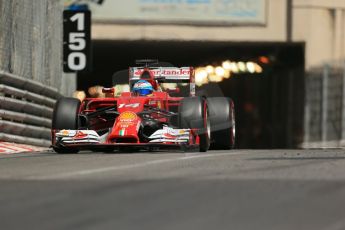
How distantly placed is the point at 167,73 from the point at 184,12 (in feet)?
43.0

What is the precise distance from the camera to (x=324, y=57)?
2875cm

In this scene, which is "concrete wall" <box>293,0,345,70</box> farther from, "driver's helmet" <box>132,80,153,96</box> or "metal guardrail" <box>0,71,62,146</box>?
"driver's helmet" <box>132,80,153,96</box>

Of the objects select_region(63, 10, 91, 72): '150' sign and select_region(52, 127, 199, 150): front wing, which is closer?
select_region(52, 127, 199, 150): front wing

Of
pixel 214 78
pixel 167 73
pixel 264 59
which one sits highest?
pixel 264 59

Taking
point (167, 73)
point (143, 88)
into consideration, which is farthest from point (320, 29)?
point (143, 88)

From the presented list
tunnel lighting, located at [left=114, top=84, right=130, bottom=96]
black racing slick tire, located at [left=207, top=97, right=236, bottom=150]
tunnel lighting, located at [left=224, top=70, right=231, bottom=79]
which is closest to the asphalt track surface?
black racing slick tire, located at [left=207, top=97, right=236, bottom=150]

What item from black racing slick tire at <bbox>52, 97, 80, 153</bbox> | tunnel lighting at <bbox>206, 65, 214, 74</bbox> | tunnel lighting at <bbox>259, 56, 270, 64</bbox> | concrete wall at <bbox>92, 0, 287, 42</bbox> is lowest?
black racing slick tire at <bbox>52, 97, 80, 153</bbox>

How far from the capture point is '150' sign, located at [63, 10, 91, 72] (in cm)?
2217

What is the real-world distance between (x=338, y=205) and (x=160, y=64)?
1020cm

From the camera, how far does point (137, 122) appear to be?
12.8 m

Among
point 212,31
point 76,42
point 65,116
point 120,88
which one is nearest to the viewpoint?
point 65,116

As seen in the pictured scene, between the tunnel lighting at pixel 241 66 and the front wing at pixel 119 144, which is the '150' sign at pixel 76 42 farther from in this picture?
the tunnel lighting at pixel 241 66

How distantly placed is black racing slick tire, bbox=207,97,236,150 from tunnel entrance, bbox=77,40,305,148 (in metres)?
14.1

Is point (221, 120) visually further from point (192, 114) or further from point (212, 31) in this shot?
point (212, 31)
